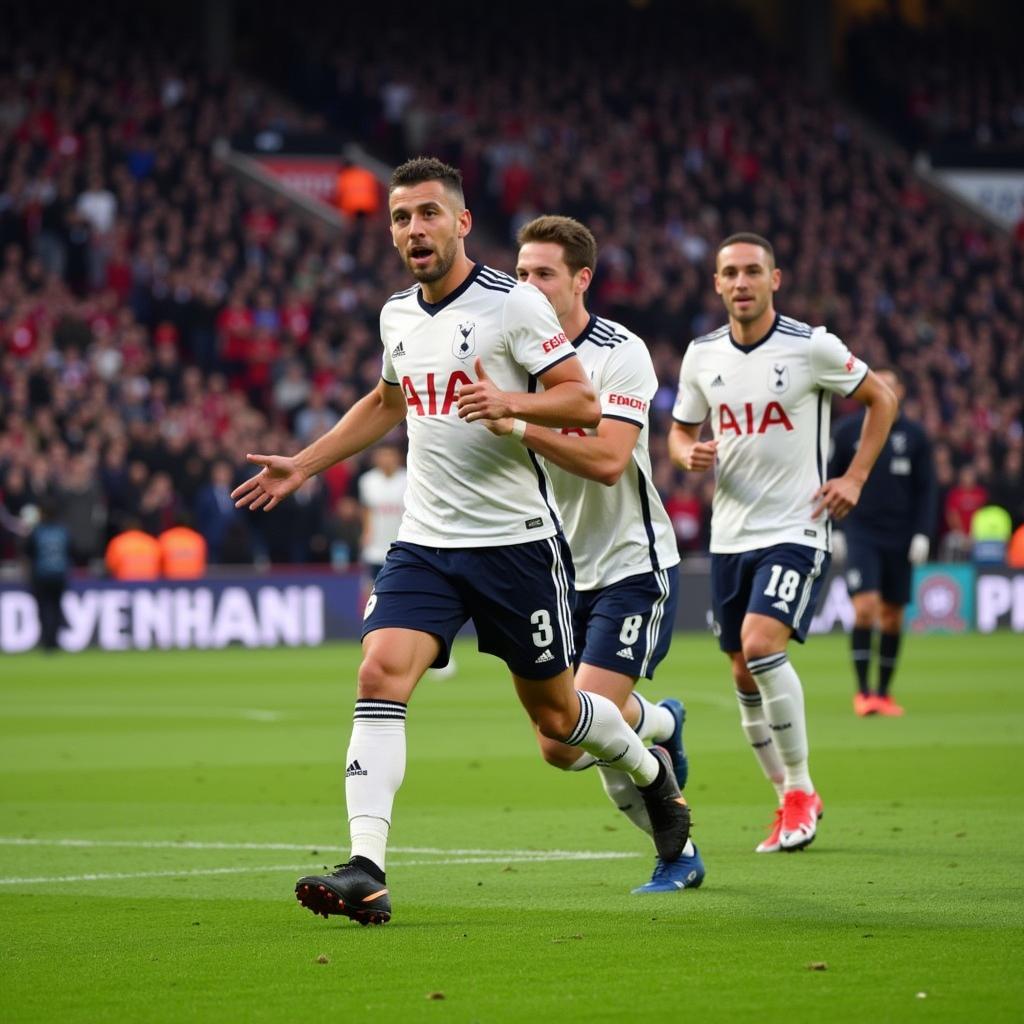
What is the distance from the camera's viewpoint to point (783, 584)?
9430 mm

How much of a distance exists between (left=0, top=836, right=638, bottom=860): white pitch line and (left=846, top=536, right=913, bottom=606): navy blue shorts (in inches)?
314

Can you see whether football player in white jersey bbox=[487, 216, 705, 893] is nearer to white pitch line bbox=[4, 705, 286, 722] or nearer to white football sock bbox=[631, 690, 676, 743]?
white football sock bbox=[631, 690, 676, 743]

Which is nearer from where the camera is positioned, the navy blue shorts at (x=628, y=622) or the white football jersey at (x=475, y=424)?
the white football jersey at (x=475, y=424)

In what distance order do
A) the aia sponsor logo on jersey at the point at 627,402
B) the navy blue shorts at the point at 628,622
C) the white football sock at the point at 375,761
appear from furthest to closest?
the navy blue shorts at the point at 628,622
the aia sponsor logo on jersey at the point at 627,402
the white football sock at the point at 375,761

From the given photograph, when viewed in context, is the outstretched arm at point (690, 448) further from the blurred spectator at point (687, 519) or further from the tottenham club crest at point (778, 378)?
the blurred spectator at point (687, 519)

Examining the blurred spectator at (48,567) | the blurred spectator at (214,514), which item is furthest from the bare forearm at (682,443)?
the blurred spectator at (214,514)

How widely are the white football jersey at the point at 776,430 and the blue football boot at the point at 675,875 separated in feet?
6.62

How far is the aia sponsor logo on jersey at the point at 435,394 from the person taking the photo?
7.21 m

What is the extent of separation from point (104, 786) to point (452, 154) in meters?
27.5

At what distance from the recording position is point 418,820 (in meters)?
10.6

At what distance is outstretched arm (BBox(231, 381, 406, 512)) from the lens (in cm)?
750

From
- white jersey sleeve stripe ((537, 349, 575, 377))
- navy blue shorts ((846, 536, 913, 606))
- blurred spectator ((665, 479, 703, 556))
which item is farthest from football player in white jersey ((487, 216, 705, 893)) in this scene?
blurred spectator ((665, 479, 703, 556))

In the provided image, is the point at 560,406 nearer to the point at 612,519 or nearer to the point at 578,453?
the point at 578,453

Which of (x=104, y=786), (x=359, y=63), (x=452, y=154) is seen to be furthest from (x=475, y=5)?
(x=104, y=786)
